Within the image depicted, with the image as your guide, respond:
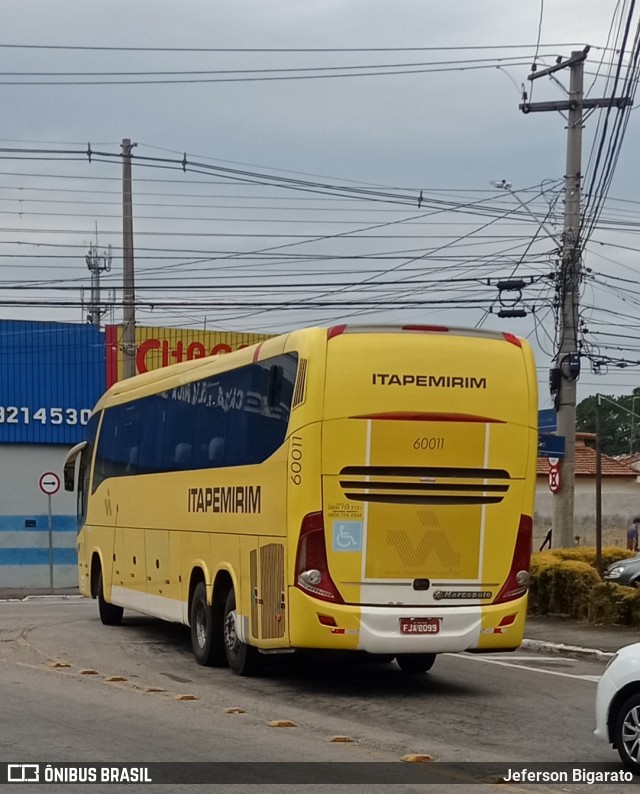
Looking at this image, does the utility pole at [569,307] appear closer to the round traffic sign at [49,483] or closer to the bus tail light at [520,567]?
the bus tail light at [520,567]

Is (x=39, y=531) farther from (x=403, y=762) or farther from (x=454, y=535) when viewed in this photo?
(x=403, y=762)

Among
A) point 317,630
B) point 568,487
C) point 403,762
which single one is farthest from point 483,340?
point 568,487

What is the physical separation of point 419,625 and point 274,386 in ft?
9.54

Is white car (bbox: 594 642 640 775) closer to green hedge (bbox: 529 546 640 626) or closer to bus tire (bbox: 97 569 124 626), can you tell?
green hedge (bbox: 529 546 640 626)

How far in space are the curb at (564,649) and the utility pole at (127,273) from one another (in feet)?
54.4

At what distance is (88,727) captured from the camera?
11109mm

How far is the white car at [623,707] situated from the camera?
916cm

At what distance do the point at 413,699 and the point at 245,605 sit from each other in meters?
2.20

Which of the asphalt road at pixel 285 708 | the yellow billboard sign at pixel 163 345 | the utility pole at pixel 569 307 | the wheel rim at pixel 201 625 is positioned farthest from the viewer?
the yellow billboard sign at pixel 163 345

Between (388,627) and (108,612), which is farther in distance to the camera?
(108,612)

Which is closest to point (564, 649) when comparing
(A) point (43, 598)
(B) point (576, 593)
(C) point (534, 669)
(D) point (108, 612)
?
(C) point (534, 669)

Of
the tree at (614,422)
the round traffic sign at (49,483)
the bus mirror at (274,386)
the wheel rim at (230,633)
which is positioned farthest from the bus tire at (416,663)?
the tree at (614,422)

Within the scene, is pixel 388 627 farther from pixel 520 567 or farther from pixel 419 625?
pixel 520 567

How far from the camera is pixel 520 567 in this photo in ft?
45.9
